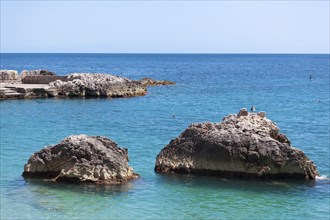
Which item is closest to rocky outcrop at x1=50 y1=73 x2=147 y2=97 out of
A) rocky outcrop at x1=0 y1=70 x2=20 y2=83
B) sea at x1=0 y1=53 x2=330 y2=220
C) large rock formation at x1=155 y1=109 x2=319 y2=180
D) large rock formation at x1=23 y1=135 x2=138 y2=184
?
sea at x1=0 y1=53 x2=330 y2=220

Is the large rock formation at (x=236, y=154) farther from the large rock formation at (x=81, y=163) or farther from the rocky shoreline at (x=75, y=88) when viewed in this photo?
the rocky shoreline at (x=75, y=88)

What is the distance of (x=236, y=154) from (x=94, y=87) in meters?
41.9

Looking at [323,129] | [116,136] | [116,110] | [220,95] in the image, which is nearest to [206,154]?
[116,136]

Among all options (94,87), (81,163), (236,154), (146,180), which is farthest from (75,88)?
(236,154)

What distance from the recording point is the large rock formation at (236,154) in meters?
21.6

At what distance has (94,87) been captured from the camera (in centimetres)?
6184

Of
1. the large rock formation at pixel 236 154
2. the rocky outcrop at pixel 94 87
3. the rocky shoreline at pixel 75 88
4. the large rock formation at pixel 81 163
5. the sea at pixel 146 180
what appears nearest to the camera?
the sea at pixel 146 180

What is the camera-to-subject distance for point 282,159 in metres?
21.6

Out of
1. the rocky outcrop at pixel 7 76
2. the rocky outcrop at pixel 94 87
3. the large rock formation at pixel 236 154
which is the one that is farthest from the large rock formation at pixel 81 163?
the rocky outcrop at pixel 7 76

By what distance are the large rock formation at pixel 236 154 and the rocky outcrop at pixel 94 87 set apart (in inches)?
1553

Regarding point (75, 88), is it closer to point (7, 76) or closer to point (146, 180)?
point (7, 76)

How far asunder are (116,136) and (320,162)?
1342 cm

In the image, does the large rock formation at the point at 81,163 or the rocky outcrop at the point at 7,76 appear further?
the rocky outcrop at the point at 7,76

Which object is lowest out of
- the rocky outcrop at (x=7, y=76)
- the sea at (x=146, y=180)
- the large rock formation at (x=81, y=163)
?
the sea at (x=146, y=180)
